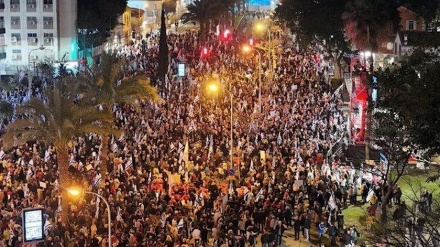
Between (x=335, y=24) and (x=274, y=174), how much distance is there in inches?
1308

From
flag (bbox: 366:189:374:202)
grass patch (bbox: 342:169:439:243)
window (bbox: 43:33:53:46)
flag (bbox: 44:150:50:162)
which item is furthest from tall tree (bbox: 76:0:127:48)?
flag (bbox: 366:189:374:202)

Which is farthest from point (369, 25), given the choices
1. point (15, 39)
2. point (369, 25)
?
point (15, 39)

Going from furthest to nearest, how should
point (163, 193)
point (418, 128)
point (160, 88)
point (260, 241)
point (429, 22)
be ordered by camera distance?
point (160, 88) → point (163, 193) → point (260, 241) → point (429, 22) → point (418, 128)

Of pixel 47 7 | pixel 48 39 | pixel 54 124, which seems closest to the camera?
pixel 54 124

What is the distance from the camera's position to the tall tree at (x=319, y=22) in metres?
60.1

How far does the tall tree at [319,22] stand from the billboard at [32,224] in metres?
41.3

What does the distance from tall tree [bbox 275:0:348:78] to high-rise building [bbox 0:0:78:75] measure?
1048 inches

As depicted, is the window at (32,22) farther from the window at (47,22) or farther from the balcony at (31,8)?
the window at (47,22)

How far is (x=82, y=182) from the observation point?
2812 cm

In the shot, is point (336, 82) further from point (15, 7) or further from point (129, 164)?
point (15, 7)

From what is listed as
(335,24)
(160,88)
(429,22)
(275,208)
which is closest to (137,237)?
(275,208)

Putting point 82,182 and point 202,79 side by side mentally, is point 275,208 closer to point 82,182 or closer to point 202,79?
point 82,182

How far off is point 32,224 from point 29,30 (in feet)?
201

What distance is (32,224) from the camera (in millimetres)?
21531
